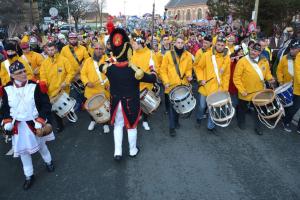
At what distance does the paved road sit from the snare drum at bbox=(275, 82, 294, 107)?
665mm

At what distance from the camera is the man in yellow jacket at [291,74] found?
5.92m

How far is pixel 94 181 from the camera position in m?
4.45

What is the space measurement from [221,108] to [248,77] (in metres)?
0.97

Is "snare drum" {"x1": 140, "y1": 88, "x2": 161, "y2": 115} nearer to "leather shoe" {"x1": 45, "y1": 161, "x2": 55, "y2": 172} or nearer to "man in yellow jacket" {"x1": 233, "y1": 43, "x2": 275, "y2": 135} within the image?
"man in yellow jacket" {"x1": 233, "y1": 43, "x2": 275, "y2": 135}

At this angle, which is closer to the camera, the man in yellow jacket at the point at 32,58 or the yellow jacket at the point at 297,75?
the yellow jacket at the point at 297,75

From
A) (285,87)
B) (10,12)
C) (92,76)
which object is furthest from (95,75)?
(10,12)

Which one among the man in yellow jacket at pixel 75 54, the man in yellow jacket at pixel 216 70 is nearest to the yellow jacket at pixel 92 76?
the man in yellow jacket at pixel 75 54

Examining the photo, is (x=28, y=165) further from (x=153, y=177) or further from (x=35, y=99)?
(x=153, y=177)

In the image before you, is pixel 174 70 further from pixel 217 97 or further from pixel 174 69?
pixel 217 97

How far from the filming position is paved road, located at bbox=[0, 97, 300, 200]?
13.5 feet

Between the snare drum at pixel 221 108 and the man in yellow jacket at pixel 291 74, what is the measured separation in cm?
156

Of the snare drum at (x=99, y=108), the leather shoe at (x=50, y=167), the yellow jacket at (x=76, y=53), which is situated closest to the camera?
the leather shoe at (x=50, y=167)

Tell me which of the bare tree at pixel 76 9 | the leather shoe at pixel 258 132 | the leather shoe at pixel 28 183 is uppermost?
the bare tree at pixel 76 9

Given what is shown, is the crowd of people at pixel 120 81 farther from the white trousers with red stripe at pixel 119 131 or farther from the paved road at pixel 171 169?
the paved road at pixel 171 169
